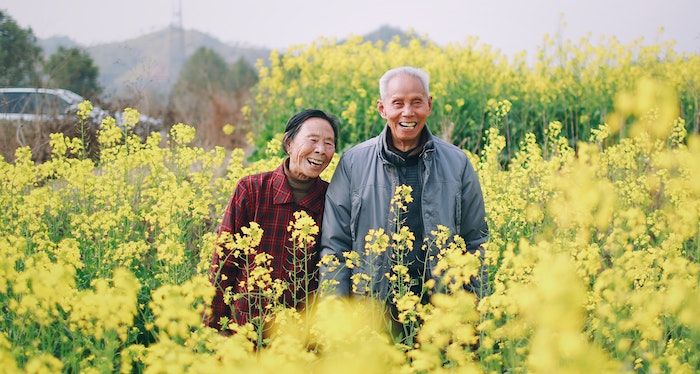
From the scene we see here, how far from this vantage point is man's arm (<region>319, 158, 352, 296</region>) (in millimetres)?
4004

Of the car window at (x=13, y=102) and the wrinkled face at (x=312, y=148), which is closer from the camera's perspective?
the wrinkled face at (x=312, y=148)

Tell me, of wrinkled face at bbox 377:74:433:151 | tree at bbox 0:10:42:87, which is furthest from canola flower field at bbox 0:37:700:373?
tree at bbox 0:10:42:87

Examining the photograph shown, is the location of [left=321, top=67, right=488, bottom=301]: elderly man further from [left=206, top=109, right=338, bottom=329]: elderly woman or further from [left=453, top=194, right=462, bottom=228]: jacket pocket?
[left=206, top=109, right=338, bottom=329]: elderly woman

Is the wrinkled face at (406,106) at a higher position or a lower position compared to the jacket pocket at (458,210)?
higher

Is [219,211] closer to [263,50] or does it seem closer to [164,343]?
[164,343]

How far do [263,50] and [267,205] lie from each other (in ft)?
219

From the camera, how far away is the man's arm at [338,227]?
13.1ft

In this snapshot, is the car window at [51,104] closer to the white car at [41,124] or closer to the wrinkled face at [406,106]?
the white car at [41,124]

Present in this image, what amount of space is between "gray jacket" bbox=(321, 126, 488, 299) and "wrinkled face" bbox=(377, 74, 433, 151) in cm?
12

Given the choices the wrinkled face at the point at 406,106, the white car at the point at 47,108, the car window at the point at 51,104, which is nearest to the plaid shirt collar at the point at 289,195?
the wrinkled face at the point at 406,106

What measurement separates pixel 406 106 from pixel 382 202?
1.78 feet

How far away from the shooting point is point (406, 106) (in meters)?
3.99

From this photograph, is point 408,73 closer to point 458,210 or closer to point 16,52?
point 458,210

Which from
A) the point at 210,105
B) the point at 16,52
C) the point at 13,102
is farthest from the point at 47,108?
the point at 210,105
